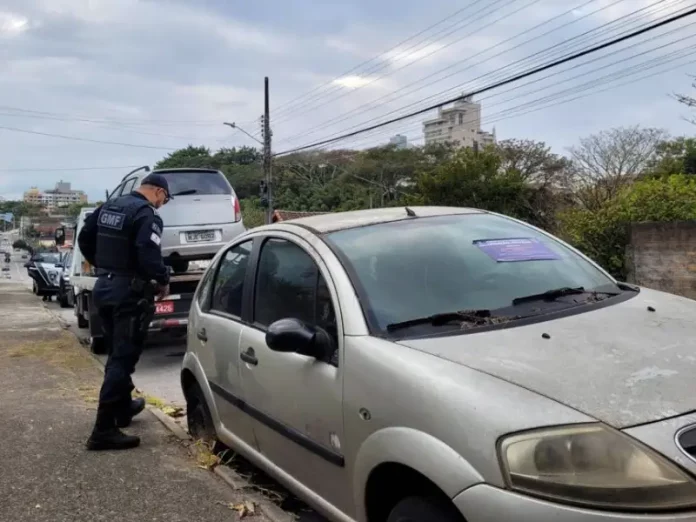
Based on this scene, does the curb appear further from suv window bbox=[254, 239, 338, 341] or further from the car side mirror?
the car side mirror

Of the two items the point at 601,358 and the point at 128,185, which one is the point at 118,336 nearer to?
the point at 601,358

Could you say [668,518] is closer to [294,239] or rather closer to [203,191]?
[294,239]

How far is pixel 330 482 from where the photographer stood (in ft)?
9.59

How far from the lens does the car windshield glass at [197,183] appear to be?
957cm

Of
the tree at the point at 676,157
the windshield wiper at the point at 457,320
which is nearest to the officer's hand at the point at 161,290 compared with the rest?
the windshield wiper at the point at 457,320

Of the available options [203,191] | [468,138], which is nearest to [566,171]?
[203,191]

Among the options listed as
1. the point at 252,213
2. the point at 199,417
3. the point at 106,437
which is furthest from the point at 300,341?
the point at 252,213

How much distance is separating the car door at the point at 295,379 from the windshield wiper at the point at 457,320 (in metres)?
0.27

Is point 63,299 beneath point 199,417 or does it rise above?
beneath

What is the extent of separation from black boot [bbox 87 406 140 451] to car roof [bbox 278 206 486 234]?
1884 mm

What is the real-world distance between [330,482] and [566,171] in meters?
30.4

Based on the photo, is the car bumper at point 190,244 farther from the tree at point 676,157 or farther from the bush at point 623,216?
the tree at point 676,157

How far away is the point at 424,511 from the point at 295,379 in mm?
1009

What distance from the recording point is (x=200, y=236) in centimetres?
954
